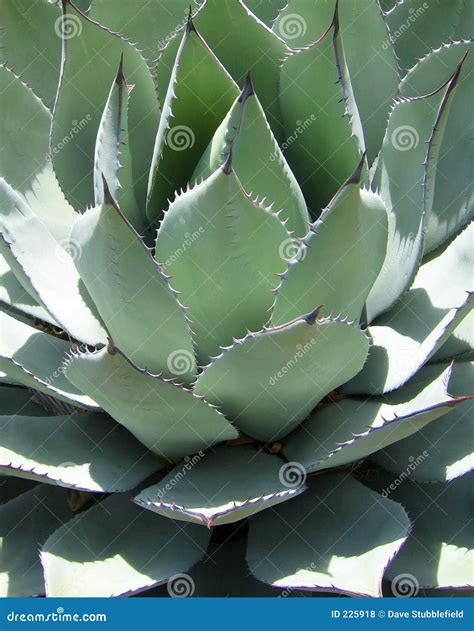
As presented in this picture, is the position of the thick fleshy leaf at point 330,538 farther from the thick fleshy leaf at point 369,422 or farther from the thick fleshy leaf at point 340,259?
the thick fleshy leaf at point 340,259

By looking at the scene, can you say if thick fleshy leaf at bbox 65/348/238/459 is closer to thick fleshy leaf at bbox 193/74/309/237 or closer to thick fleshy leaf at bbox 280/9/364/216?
thick fleshy leaf at bbox 193/74/309/237

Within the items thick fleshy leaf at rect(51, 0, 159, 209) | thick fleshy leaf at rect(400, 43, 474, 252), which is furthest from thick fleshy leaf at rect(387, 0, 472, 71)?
thick fleshy leaf at rect(51, 0, 159, 209)

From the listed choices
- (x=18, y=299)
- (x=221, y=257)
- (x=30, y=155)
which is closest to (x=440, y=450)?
(x=221, y=257)

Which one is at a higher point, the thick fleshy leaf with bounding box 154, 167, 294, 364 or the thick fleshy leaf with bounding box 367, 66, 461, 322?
the thick fleshy leaf with bounding box 367, 66, 461, 322

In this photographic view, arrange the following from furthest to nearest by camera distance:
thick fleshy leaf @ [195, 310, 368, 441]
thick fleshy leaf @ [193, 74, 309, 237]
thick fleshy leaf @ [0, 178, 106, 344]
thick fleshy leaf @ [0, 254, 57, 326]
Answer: thick fleshy leaf @ [0, 254, 57, 326]
thick fleshy leaf @ [0, 178, 106, 344]
thick fleshy leaf @ [193, 74, 309, 237]
thick fleshy leaf @ [195, 310, 368, 441]

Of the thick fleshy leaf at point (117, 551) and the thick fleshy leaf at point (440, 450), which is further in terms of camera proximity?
the thick fleshy leaf at point (440, 450)

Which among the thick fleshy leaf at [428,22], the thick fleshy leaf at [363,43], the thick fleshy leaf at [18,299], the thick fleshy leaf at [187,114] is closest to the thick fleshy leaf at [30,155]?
the thick fleshy leaf at [18,299]

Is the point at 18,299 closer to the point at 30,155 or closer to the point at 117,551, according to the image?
the point at 30,155
